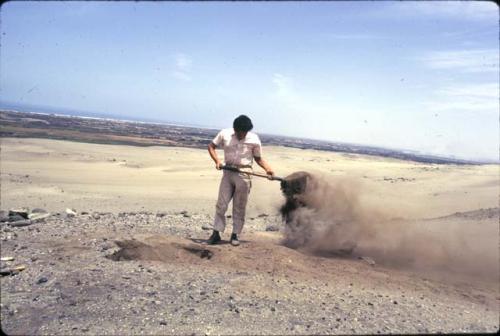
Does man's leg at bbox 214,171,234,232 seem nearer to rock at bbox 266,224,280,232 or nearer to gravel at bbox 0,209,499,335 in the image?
gravel at bbox 0,209,499,335

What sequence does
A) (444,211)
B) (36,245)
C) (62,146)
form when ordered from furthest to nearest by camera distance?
(62,146) → (444,211) → (36,245)

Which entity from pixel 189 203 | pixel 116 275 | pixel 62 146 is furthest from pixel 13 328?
pixel 62 146

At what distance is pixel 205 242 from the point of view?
780 cm

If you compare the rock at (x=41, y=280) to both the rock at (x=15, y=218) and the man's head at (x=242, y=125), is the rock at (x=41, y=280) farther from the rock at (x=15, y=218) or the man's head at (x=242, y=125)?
the rock at (x=15, y=218)

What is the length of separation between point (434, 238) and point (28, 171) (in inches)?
796

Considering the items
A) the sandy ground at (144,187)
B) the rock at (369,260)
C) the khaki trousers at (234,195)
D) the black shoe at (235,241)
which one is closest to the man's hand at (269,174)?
the khaki trousers at (234,195)

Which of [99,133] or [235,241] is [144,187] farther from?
[99,133]

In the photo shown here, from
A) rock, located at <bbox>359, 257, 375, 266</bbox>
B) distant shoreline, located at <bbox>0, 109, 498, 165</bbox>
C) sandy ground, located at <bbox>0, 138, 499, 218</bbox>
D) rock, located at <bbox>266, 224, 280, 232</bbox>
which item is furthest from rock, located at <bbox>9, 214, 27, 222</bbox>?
distant shoreline, located at <bbox>0, 109, 498, 165</bbox>

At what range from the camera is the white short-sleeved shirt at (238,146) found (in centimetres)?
770

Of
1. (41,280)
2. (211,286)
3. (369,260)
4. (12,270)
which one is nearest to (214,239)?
(211,286)

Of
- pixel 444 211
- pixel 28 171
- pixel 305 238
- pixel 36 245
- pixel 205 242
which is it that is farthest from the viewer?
pixel 28 171

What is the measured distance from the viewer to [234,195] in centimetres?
790

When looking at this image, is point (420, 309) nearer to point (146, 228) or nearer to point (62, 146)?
point (146, 228)

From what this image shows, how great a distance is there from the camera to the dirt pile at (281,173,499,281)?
8094 millimetres
